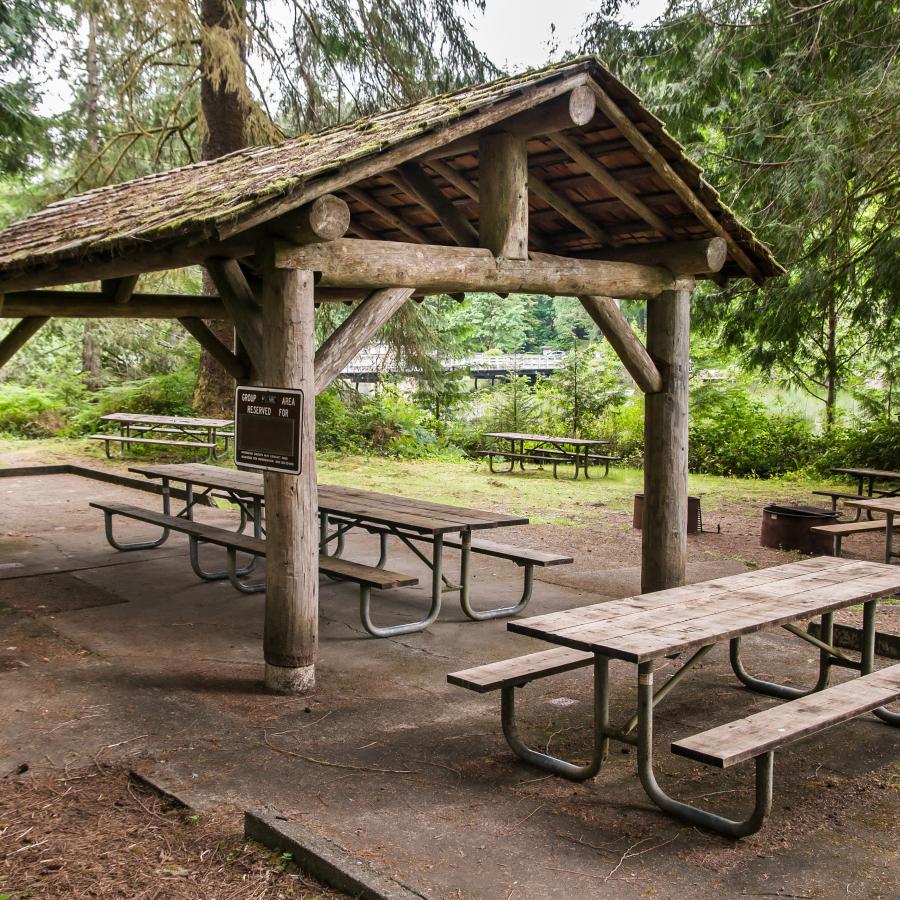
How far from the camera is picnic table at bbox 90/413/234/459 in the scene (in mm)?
14281

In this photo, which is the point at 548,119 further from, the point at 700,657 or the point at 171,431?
the point at 171,431

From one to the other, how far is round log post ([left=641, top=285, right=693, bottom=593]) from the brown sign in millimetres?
2933

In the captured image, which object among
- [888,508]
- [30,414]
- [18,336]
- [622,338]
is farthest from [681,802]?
[30,414]

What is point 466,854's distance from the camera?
3418mm

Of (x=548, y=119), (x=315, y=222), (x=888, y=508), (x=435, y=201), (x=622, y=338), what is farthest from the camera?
(x=888, y=508)

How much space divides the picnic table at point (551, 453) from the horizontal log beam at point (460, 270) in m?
8.90

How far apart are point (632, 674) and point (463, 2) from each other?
9775 millimetres

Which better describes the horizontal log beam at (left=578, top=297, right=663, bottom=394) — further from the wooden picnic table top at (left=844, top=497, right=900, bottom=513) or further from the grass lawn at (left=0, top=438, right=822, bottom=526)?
the grass lawn at (left=0, top=438, right=822, bottom=526)

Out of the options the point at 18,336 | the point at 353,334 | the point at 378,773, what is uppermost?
the point at 18,336

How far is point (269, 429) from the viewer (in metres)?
4.98

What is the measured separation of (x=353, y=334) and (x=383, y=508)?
2.11 metres

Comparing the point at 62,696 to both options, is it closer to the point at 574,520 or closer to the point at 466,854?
the point at 466,854

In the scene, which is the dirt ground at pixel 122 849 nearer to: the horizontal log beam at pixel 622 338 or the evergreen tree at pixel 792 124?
the horizontal log beam at pixel 622 338

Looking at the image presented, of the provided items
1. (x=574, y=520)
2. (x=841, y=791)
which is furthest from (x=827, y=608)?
(x=574, y=520)
